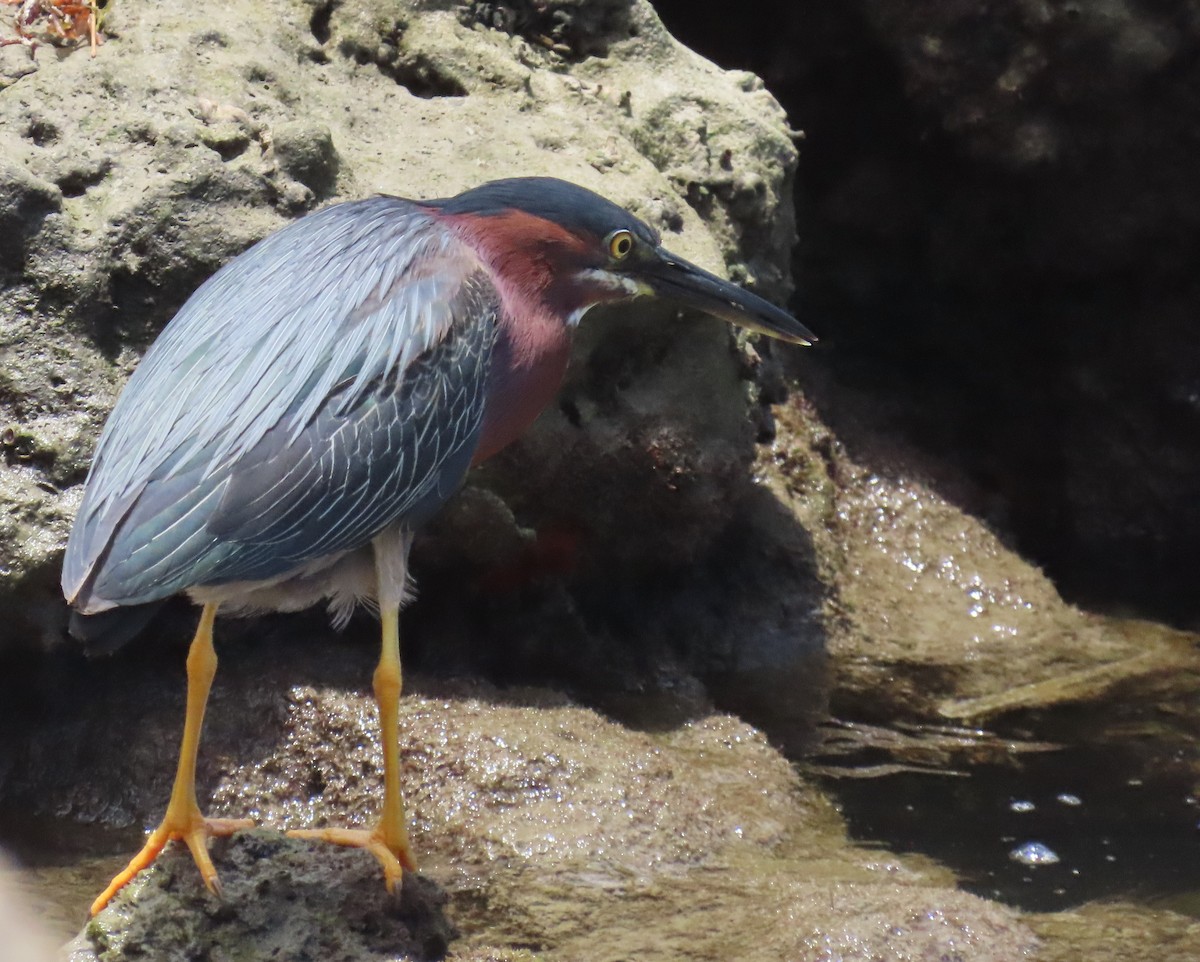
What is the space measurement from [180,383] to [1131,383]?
16.3 ft

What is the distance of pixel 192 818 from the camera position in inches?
→ 129

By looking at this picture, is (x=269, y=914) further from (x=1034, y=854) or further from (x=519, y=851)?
(x=1034, y=854)

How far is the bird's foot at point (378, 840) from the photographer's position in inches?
132

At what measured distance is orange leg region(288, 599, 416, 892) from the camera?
11.0ft

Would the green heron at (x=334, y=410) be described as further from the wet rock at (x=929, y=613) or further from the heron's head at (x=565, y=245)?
the wet rock at (x=929, y=613)

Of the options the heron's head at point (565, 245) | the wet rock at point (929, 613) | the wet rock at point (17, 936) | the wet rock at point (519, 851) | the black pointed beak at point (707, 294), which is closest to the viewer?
the wet rock at point (17, 936)

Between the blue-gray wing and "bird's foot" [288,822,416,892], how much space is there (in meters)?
0.61

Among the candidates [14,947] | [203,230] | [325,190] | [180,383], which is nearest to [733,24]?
[325,190]

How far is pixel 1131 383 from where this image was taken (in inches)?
276

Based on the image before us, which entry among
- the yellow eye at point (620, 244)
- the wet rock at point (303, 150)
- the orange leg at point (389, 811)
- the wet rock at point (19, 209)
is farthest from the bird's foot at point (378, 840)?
the wet rock at point (303, 150)

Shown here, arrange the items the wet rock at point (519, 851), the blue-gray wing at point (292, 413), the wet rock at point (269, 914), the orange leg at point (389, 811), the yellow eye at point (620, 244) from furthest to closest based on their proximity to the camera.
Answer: the yellow eye at point (620, 244)
the orange leg at point (389, 811)
the blue-gray wing at point (292, 413)
the wet rock at point (519, 851)
the wet rock at point (269, 914)

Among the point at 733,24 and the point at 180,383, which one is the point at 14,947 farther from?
the point at 733,24

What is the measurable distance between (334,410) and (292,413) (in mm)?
105

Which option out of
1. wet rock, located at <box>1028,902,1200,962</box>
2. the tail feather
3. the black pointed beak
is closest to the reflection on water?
wet rock, located at <box>1028,902,1200,962</box>
